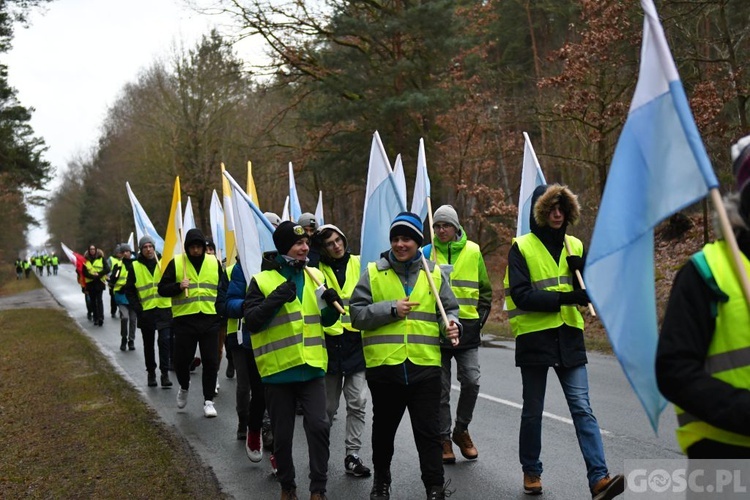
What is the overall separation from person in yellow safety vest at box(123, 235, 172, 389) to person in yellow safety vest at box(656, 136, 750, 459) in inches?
390

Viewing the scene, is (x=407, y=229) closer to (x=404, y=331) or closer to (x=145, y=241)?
(x=404, y=331)

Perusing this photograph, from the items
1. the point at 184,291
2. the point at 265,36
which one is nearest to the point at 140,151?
the point at 265,36

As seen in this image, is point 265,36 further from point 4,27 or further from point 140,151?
point 140,151

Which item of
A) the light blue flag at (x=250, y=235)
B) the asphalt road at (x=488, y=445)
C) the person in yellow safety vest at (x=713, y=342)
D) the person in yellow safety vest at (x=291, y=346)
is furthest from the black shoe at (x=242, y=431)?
the person in yellow safety vest at (x=713, y=342)

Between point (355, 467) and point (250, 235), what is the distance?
2080 millimetres

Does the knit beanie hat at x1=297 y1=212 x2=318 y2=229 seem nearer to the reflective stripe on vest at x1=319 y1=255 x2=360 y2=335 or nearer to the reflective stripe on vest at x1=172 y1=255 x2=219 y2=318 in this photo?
the reflective stripe on vest at x1=319 y1=255 x2=360 y2=335

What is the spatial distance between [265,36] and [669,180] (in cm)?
2569

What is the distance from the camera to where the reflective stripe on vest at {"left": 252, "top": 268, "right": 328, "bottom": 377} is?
618 centimetres

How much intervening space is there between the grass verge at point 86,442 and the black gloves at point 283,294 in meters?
1.68

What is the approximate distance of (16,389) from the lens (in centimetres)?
1275

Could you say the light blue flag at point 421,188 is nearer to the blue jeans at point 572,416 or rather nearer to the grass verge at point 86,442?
the blue jeans at point 572,416

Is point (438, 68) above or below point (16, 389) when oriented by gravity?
above

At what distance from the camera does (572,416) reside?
5.94 m

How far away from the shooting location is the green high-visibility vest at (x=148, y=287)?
41.1ft
